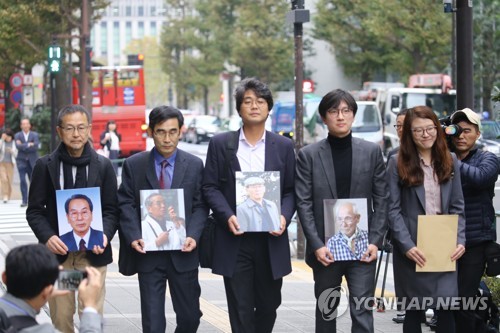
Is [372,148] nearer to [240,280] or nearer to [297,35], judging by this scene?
[240,280]

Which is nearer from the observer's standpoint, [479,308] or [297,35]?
[479,308]

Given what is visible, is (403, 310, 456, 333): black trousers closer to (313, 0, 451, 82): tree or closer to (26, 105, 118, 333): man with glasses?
(26, 105, 118, 333): man with glasses

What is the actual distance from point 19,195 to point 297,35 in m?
13.4

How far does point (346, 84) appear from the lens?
7262 cm

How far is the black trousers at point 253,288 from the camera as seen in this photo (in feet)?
23.5

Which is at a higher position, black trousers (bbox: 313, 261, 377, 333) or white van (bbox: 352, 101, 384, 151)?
white van (bbox: 352, 101, 384, 151)

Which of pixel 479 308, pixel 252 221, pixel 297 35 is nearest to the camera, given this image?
pixel 252 221

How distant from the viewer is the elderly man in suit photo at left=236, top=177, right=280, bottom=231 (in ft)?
23.1

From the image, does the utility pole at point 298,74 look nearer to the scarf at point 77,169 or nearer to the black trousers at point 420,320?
the black trousers at point 420,320

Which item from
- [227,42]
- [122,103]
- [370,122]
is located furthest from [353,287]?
A: [227,42]

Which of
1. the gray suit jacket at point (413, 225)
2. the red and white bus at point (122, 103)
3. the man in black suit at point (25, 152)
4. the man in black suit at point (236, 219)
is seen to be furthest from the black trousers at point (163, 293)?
the red and white bus at point (122, 103)

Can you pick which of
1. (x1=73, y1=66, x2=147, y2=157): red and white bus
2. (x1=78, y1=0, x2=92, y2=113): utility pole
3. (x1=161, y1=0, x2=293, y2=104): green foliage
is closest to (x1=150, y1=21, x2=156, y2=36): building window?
(x1=161, y1=0, x2=293, y2=104): green foliage

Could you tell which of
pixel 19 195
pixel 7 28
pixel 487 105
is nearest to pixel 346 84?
pixel 487 105

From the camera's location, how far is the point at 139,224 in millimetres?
7047
